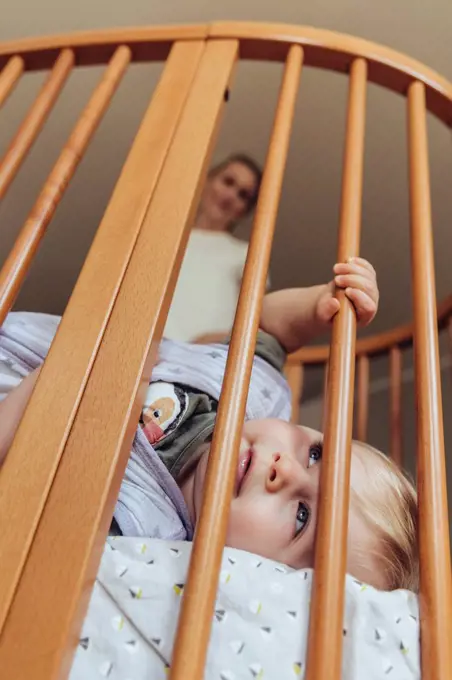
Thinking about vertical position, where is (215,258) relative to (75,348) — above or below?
above

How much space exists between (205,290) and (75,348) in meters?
0.92

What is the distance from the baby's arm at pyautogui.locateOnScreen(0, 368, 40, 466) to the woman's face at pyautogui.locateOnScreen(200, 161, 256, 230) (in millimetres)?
1159

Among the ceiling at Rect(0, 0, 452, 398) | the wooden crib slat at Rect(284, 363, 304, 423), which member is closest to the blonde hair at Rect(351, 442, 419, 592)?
the wooden crib slat at Rect(284, 363, 304, 423)

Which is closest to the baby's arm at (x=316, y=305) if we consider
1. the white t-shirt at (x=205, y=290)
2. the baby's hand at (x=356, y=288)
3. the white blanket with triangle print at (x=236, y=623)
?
the baby's hand at (x=356, y=288)

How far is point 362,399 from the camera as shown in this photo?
142cm

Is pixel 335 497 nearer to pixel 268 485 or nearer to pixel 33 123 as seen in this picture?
pixel 268 485

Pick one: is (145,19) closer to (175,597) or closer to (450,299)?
(450,299)

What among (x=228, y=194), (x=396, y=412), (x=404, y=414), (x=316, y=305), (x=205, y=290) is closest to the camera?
(x=316, y=305)

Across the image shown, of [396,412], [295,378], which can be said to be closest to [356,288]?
[396,412]

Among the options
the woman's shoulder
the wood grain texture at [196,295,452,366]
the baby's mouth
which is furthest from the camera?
the woman's shoulder

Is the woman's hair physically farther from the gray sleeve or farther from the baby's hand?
the baby's hand

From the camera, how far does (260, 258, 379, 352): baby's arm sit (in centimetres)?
58

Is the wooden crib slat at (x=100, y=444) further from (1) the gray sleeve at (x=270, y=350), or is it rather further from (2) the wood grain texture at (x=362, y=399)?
(2) the wood grain texture at (x=362, y=399)

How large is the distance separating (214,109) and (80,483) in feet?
1.62
